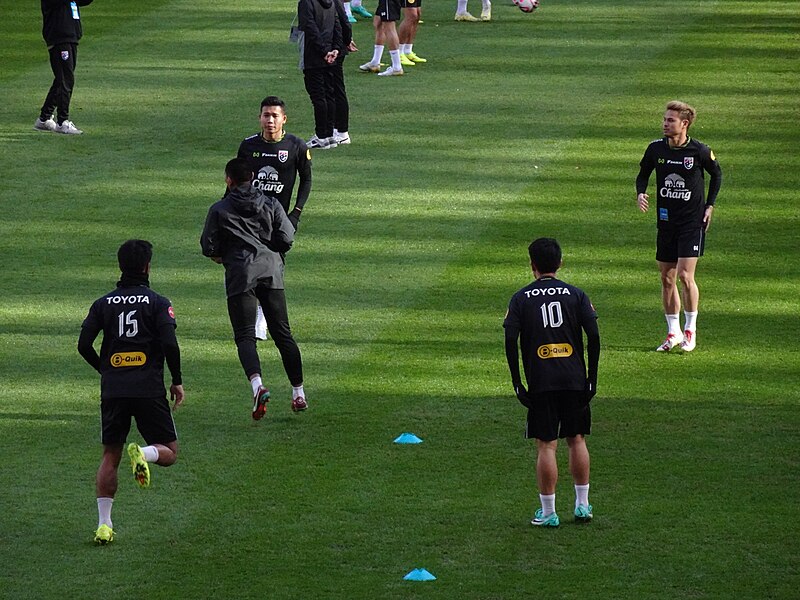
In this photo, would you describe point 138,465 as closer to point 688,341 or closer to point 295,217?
point 295,217

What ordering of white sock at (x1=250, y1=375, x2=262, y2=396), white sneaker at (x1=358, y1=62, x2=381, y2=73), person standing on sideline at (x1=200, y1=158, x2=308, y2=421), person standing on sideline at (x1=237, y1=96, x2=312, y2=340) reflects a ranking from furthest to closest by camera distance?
white sneaker at (x1=358, y1=62, x2=381, y2=73)
person standing on sideline at (x1=237, y1=96, x2=312, y2=340)
person standing on sideline at (x1=200, y1=158, x2=308, y2=421)
white sock at (x1=250, y1=375, x2=262, y2=396)

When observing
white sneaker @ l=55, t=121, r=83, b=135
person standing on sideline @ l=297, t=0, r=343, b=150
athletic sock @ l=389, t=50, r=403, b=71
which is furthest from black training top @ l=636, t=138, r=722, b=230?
athletic sock @ l=389, t=50, r=403, b=71

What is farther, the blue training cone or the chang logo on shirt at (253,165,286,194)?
the chang logo on shirt at (253,165,286,194)

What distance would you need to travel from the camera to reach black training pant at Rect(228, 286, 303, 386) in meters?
10.7

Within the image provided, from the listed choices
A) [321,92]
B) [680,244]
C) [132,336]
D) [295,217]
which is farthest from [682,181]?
[321,92]

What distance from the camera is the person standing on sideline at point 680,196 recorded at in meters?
12.6

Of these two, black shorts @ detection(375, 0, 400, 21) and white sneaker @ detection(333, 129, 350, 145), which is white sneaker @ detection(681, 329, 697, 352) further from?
black shorts @ detection(375, 0, 400, 21)

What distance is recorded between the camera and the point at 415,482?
9.73 m

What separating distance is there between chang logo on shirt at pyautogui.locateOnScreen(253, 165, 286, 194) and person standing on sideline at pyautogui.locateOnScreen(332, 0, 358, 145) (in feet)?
23.4

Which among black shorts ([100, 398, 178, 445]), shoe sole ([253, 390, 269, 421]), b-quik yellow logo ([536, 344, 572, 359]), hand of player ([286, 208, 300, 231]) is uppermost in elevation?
b-quik yellow logo ([536, 344, 572, 359])

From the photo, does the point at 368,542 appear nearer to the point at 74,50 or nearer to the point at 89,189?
the point at 89,189

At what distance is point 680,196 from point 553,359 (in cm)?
444

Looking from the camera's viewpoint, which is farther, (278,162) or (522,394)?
(278,162)

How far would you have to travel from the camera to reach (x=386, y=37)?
2428 centimetres
